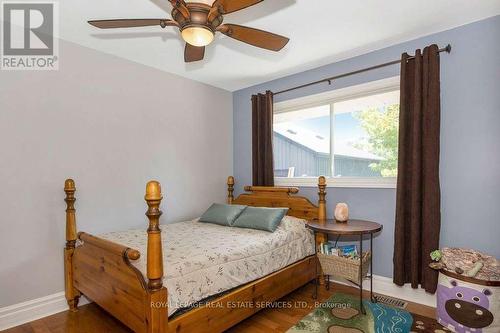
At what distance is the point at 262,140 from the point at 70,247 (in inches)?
94.0

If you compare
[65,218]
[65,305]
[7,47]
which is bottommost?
[65,305]

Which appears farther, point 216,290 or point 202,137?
point 202,137

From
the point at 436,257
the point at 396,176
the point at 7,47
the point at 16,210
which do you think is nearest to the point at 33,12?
the point at 7,47

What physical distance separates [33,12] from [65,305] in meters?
2.51

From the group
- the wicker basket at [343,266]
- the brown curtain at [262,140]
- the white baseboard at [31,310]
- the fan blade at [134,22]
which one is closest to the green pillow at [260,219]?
the wicker basket at [343,266]

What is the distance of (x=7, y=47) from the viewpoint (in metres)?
2.43

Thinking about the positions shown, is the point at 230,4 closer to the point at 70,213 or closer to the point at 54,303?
the point at 70,213

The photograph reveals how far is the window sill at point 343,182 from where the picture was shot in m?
2.88

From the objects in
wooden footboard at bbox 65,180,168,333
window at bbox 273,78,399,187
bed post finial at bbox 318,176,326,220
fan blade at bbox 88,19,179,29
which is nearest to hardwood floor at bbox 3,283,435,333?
wooden footboard at bbox 65,180,168,333

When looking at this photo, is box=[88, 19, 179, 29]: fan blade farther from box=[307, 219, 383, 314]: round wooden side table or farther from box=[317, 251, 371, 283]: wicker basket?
box=[317, 251, 371, 283]: wicker basket

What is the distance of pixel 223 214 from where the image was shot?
128 inches

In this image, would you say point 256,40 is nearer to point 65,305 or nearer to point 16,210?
point 16,210

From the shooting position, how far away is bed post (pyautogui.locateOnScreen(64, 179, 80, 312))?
8.32 ft

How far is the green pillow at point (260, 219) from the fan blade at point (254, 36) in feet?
5.29
